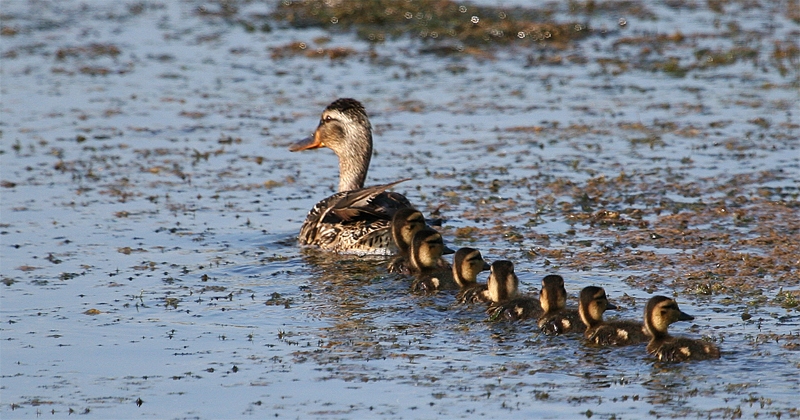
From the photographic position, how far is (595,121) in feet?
46.2

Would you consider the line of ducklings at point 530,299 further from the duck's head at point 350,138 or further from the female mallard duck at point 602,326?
the duck's head at point 350,138

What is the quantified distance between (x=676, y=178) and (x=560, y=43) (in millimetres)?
7159

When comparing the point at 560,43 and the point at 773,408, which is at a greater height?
the point at 560,43

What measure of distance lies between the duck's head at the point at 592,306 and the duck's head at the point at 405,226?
2.14m

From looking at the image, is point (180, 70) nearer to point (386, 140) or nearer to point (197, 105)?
point (197, 105)

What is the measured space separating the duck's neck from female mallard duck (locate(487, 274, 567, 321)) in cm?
333

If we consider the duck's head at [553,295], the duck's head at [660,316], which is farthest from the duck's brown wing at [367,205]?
the duck's head at [660,316]

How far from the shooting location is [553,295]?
299 inches

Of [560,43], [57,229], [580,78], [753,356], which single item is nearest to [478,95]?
[580,78]

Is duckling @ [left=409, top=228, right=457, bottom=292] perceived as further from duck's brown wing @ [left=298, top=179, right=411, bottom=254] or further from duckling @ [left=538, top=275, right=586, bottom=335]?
duckling @ [left=538, top=275, right=586, bottom=335]

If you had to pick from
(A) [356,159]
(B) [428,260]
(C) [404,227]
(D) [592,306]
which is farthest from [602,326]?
(A) [356,159]

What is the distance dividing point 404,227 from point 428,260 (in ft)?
2.15

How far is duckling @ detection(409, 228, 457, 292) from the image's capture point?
873 cm

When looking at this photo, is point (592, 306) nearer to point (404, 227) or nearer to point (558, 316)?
point (558, 316)
